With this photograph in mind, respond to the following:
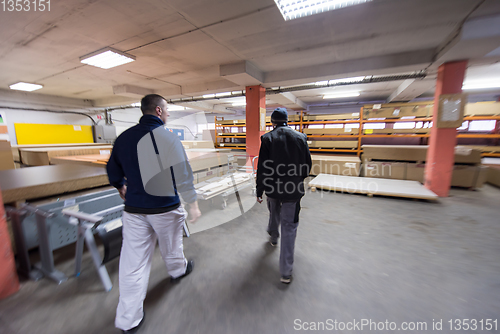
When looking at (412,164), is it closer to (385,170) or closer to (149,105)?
(385,170)

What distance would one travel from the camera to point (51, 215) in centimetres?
174

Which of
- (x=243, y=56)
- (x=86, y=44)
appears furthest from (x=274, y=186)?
(x=86, y=44)

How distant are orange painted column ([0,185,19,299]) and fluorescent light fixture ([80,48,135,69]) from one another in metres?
3.42

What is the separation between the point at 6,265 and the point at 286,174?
8.76ft

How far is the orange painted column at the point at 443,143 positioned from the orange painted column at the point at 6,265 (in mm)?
6692

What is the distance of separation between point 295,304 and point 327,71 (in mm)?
4755

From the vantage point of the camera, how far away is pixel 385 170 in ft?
17.7

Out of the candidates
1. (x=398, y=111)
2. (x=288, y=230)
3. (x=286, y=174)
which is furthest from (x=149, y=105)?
(x=398, y=111)

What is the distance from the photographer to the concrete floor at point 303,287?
1469 millimetres

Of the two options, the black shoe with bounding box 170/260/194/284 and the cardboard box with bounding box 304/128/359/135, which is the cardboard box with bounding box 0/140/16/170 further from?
the cardboard box with bounding box 304/128/359/135

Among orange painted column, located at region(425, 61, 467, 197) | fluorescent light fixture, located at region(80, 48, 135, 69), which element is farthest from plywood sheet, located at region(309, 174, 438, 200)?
fluorescent light fixture, located at region(80, 48, 135, 69)

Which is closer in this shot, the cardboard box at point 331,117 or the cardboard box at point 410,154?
the cardboard box at point 410,154

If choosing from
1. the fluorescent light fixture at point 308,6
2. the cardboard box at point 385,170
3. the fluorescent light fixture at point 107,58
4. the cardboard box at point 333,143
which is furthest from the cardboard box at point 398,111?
Result: the fluorescent light fixture at point 107,58

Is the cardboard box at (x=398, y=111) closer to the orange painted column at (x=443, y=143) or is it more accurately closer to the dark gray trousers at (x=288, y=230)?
the orange painted column at (x=443, y=143)
